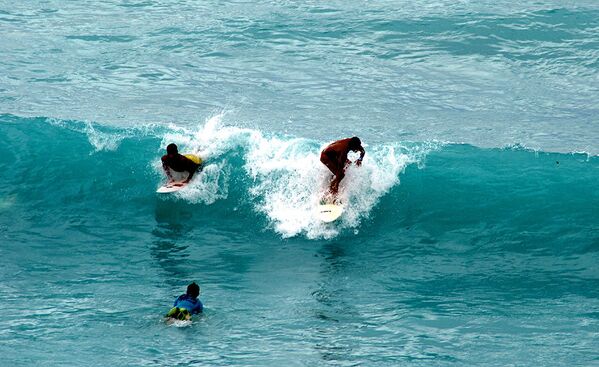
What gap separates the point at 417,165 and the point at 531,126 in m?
4.16

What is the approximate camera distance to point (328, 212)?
14.0 meters

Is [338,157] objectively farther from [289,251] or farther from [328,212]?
[289,251]

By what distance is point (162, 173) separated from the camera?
52.6ft

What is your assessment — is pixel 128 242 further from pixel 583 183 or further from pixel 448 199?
pixel 583 183

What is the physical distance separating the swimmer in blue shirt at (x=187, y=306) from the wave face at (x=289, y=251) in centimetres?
15

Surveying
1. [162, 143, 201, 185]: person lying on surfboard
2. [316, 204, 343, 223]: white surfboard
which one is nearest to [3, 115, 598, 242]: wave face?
[316, 204, 343, 223]: white surfboard

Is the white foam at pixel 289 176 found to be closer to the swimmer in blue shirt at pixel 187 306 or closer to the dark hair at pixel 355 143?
the dark hair at pixel 355 143

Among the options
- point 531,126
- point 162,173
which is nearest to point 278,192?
point 162,173

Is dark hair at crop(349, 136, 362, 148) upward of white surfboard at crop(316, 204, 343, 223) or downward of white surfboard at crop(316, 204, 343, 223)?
upward

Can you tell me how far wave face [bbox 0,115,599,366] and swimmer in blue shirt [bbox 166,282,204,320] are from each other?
15 cm

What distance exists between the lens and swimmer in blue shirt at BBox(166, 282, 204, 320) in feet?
35.2

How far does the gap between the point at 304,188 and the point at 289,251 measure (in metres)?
1.25

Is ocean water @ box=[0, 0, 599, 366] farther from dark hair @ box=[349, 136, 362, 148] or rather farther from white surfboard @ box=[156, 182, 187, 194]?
dark hair @ box=[349, 136, 362, 148]

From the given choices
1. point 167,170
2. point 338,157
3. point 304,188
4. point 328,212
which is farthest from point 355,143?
point 167,170
